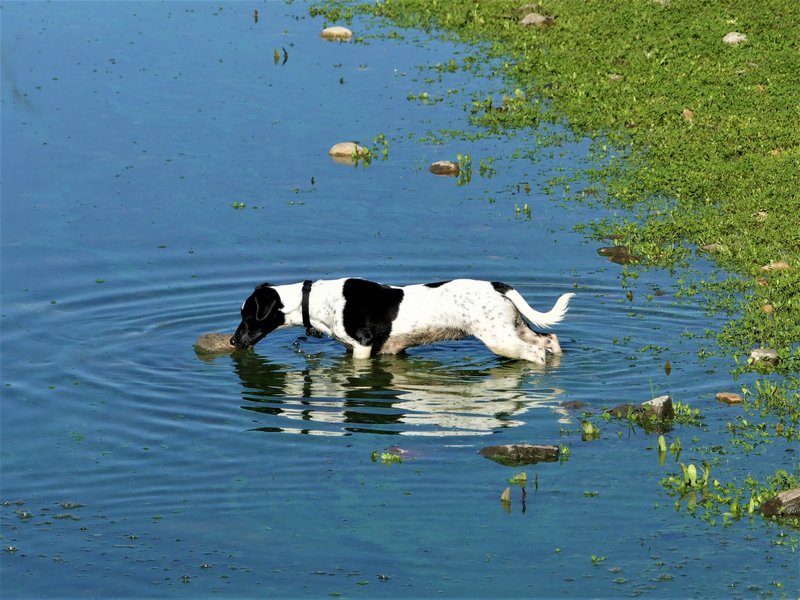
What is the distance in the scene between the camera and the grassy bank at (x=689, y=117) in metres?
14.6

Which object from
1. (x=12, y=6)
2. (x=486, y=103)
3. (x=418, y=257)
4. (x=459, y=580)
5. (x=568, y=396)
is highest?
(x=12, y=6)

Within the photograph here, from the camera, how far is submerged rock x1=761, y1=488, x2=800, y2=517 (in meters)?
9.26

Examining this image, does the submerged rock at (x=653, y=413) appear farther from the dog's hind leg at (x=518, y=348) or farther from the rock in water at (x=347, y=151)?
the rock in water at (x=347, y=151)

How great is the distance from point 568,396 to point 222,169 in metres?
8.60

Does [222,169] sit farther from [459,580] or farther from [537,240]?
[459,580]

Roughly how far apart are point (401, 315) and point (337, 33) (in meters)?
13.4

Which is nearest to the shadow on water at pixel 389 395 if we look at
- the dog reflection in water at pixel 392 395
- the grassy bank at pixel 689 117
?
the dog reflection in water at pixel 392 395

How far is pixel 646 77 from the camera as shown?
20906 mm

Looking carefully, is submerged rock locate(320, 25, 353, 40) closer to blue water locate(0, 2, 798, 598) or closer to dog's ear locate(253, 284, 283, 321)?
blue water locate(0, 2, 798, 598)

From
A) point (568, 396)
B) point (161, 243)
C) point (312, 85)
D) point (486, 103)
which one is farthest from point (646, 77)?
point (568, 396)

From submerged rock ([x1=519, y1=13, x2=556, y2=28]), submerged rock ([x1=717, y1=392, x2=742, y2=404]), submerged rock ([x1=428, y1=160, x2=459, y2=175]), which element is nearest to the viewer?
submerged rock ([x1=717, y1=392, x2=742, y2=404])

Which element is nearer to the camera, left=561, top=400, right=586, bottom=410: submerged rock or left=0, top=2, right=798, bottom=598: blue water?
left=0, top=2, right=798, bottom=598: blue water

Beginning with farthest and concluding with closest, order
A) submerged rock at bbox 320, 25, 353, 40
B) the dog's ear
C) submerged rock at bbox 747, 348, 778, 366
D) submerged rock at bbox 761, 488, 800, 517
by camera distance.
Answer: submerged rock at bbox 320, 25, 353, 40 < the dog's ear < submerged rock at bbox 747, 348, 778, 366 < submerged rock at bbox 761, 488, 800, 517

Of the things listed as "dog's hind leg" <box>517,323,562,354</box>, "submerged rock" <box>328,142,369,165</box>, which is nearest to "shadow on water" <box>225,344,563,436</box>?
"dog's hind leg" <box>517,323,562,354</box>
